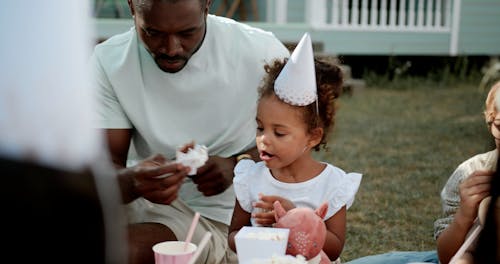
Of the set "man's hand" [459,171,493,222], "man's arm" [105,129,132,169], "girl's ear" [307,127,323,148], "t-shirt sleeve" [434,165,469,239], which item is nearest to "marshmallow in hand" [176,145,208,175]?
"girl's ear" [307,127,323,148]

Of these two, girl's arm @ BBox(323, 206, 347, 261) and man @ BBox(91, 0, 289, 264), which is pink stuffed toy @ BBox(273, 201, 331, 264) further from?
man @ BBox(91, 0, 289, 264)

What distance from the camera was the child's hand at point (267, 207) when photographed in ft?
7.08

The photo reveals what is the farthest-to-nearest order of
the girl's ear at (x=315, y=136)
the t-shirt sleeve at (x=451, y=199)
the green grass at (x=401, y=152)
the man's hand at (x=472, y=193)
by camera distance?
the green grass at (x=401, y=152)
the t-shirt sleeve at (x=451, y=199)
the girl's ear at (x=315, y=136)
the man's hand at (x=472, y=193)

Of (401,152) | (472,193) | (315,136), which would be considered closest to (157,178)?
(315,136)

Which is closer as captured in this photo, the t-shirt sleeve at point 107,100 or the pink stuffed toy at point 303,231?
the pink stuffed toy at point 303,231

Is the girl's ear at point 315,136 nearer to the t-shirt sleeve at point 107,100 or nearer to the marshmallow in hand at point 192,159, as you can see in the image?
the marshmallow in hand at point 192,159

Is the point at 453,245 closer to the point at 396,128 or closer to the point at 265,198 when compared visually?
the point at 265,198

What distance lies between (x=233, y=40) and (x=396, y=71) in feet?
29.0

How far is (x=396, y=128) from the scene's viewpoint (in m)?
7.49

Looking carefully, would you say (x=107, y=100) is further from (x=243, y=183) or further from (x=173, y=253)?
(x=173, y=253)

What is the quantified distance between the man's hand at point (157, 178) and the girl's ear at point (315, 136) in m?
0.54

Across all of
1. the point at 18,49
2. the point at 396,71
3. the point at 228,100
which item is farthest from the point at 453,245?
the point at 396,71

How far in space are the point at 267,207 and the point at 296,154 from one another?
290 mm

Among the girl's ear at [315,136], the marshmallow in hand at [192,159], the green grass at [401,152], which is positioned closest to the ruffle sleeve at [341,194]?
the girl's ear at [315,136]
